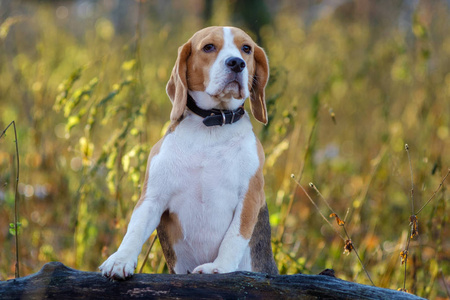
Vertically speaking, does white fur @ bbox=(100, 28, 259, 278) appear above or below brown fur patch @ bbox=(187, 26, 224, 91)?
below

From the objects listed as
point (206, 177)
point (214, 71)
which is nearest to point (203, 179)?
point (206, 177)

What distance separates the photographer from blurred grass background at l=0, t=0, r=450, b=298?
10.6 feet

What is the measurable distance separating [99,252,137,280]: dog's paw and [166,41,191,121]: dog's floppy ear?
743 millimetres

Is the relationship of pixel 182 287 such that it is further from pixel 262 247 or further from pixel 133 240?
pixel 262 247

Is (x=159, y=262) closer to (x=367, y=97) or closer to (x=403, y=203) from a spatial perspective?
(x=403, y=203)

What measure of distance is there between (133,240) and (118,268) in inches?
9.7

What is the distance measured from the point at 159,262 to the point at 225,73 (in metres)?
1.29

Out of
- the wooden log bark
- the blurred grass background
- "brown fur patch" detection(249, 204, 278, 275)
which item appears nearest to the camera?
the wooden log bark

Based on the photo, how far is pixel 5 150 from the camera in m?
5.53

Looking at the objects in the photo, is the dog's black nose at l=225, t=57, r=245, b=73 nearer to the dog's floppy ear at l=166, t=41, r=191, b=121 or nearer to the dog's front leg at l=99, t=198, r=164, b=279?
the dog's floppy ear at l=166, t=41, r=191, b=121

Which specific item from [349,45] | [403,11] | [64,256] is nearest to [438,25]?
[349,45]

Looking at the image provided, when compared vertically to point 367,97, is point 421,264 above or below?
below

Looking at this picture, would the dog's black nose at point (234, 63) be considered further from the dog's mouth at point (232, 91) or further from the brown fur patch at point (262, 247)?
the brown fur patch at point (262, 247)

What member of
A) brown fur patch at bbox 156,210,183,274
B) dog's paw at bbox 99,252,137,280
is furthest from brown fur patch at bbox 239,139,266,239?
dog's paw at bbox 99,252,137,280
